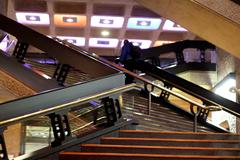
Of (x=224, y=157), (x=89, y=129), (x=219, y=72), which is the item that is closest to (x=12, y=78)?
(x=89, y=129)

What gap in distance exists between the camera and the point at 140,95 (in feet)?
31.7

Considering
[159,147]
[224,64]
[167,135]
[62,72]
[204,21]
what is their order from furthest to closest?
[224,64] < [204,21] < [62,72] < [167,135] < [159,147]

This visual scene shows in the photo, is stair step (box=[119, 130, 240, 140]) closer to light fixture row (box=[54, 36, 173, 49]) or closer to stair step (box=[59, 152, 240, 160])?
stair step (box=[59, 152, 240, 160])

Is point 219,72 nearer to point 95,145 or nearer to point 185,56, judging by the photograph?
point 185,56

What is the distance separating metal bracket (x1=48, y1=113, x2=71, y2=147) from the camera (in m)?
5.55

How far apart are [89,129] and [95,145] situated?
57 centimetres

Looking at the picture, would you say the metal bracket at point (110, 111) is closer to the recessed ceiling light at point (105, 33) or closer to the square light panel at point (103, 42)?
the recessed ceiling light at point (105, 33)

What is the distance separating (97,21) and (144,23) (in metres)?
1.63

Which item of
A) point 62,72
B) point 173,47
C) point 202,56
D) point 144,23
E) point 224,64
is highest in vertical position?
point 144,23

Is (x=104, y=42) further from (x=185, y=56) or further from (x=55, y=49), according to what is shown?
(x=55, y=49)

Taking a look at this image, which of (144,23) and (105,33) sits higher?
(144,23)

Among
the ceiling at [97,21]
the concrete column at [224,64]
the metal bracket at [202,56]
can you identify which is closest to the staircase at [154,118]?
the concrete column at [224,64]

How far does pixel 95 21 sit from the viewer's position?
16203mm

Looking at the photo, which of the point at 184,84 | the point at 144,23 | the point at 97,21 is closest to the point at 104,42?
the point at 97,21
